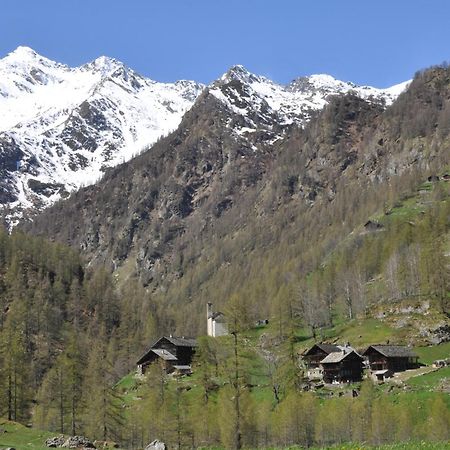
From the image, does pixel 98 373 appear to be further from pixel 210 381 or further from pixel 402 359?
pixel 402 359

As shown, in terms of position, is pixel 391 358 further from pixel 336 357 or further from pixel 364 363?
pixel 336 357

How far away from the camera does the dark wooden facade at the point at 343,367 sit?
11200cm

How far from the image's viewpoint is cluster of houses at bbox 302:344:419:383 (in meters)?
109

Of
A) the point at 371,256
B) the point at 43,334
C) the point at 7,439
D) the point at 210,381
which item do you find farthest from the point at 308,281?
the point at 7,439

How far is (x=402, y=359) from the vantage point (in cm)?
11006

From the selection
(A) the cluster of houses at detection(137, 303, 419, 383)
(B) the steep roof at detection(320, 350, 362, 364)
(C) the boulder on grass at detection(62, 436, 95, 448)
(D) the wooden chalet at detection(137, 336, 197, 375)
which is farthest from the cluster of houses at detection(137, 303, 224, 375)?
(C) the boulder on grass at detection(62, 436, 95, 448)

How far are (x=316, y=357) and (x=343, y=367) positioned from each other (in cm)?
889

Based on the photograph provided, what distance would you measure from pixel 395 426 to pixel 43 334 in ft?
352

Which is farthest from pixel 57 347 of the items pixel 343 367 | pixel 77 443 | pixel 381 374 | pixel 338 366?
pixel 77 443

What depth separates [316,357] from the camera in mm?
120750

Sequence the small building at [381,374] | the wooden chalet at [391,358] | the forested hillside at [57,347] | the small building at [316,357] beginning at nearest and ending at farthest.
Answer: the forested hillside at [57,347] → the small building at [381,374] → the wooden chalet at [391,358] → the small building at [316,357]

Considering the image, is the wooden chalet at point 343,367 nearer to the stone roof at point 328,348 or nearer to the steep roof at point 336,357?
the steep roof at point 336,357

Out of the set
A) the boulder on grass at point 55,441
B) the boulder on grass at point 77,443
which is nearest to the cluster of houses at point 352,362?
the boulder on grass at point 55,441

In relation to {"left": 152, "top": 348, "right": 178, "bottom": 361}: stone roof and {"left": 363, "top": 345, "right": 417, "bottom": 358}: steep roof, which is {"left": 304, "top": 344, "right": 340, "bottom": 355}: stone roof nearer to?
{"left": 363, "top": 345, "right": 417, "bottom": 358}: steep roof
